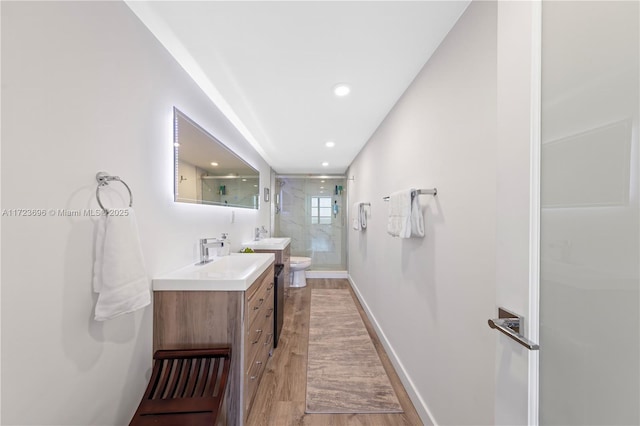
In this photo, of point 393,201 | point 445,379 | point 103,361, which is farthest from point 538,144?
point 103,361

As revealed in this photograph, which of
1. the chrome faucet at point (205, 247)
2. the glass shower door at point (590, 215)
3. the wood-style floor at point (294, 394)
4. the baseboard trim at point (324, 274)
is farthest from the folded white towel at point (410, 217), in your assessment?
the baseboard trim at point (324, 274)

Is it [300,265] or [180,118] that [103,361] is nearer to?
[180,118]

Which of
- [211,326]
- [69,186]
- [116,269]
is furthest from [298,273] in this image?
[69,186]

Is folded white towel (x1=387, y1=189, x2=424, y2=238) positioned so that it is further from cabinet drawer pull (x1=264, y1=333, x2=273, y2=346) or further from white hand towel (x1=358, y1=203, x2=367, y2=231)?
white hand towel (x1=358, y1=203, x2=367, y2=231)

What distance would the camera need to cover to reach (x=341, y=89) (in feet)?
6.08

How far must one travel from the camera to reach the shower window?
522cm

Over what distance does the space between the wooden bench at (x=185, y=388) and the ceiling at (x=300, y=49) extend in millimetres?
1738

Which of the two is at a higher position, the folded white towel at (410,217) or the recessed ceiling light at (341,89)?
the recessed ceiling light at (341,89)

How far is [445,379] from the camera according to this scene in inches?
50.3

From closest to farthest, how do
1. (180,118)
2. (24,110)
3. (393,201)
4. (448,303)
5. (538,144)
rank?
(538,144), (24,110), (448,303), (180,118), (393,201)

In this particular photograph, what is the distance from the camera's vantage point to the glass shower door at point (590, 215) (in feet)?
1.45

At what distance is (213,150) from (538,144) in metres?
2.08

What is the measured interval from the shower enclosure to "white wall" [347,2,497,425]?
3172 millimetres

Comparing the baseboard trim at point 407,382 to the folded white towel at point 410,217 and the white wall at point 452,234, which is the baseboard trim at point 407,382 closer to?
the white wall at point 452,234
